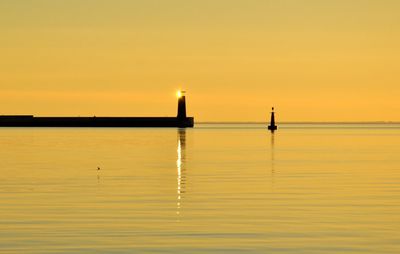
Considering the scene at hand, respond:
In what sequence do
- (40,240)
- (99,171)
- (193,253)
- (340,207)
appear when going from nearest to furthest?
(193,253) → (40,240) → (340,207) → (99,171)

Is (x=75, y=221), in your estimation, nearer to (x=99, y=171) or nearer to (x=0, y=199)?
(x=0, y=199)

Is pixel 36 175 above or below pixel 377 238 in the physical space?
above

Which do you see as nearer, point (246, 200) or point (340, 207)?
point (340, 207)

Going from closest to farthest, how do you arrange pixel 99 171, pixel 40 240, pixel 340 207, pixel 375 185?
pixel 40 240 < pixel 340 207 < pixel 375 185 < pixel 99 171

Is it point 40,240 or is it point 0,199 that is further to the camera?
point 0,199

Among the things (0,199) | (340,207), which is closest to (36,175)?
(0,199)

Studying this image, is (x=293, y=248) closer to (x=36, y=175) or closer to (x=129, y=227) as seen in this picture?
(x=129, y=227)

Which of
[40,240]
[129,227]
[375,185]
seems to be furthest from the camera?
[375,185]

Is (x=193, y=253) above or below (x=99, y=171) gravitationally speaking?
below

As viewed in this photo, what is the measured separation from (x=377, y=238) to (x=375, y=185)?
1842 centimetres

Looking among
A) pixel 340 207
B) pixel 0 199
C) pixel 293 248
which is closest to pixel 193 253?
pixel 293 248

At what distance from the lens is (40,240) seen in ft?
74.3

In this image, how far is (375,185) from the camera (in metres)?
41.3

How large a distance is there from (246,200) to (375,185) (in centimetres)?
992
